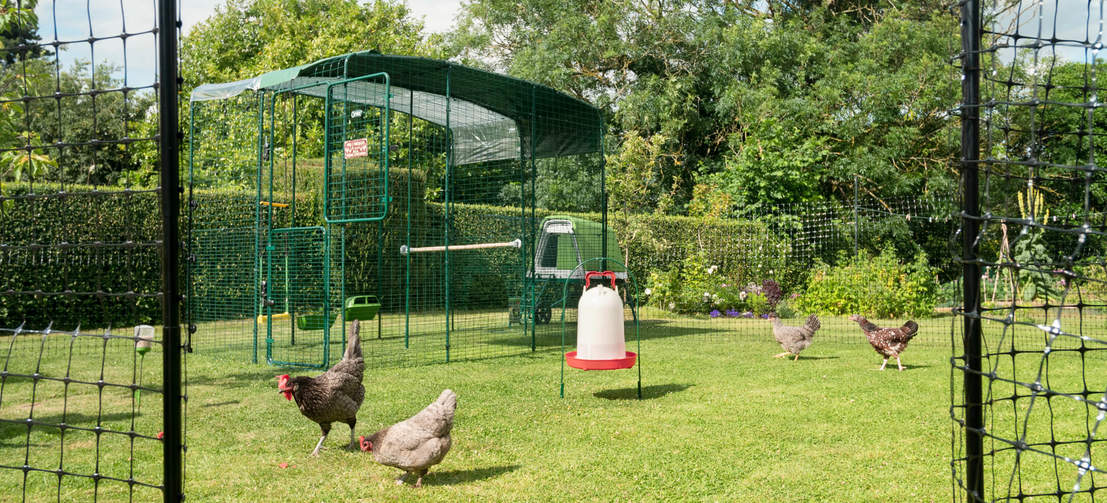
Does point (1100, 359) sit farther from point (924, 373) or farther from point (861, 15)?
point (861, 15)

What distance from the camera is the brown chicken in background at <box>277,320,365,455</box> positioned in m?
4.48

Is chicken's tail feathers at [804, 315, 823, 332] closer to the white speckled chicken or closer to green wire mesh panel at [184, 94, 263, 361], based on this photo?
the white speckled chicken

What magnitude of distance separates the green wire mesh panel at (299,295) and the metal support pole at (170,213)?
4947 mm

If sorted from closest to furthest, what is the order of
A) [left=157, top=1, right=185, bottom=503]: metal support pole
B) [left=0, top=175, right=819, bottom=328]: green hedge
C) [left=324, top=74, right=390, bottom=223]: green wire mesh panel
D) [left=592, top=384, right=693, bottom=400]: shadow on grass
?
[left=157, top=1, right=185, bottom=503]: metal support pole
[left=592, top=384, right=693, bottom=400]: shadow on grass
[left=324, top=74, right=390, bottom=223]: green wire mesh panel
[left=0, top=175, right=819, bottom=328]: green hedge

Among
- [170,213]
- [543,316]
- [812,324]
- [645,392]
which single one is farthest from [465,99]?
[170,213]

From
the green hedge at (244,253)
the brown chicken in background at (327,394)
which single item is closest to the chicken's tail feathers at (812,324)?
the green hedge at (244,253)

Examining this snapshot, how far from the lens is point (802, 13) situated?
22.5 meters

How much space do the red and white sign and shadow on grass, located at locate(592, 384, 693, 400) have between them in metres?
3.46

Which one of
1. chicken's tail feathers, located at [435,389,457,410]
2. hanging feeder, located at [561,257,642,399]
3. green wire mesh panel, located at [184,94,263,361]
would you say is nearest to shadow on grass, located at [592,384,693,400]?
hanging feeder, located at [561,257,642,399]

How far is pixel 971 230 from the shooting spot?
240cm

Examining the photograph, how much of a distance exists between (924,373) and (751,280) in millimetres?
7203

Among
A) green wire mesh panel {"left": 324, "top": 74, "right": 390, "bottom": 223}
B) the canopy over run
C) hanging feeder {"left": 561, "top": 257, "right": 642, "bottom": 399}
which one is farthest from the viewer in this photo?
the canopy over run

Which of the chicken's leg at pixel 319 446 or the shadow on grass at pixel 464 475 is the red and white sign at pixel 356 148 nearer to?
the chicken's leg at pixel 319 446

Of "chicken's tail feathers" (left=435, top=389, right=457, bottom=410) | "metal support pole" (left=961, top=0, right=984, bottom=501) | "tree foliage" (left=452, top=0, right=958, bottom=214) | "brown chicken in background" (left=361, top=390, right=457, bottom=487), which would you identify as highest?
"tree foliage" (left=452, top=0, right=958, bottom=214)
